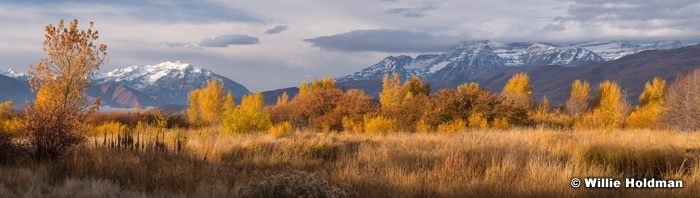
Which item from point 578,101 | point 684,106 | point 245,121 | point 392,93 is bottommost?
point 578,101

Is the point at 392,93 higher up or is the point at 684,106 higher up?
the point at 392,93

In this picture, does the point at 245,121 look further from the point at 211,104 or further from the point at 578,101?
the point at 578,101

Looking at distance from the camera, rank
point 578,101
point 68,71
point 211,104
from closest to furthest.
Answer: point 68,71 < point 211,104 < point 578,101

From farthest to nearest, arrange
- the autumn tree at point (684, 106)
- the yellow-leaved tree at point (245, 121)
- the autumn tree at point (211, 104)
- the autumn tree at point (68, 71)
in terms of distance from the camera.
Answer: the autumn tree at point (211, 104) < the autumn tree at point (684, 106) < the yellow-leaved tree at point (245, 121) < the autumn tree at point (68, 71)

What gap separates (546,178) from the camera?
8258 mm

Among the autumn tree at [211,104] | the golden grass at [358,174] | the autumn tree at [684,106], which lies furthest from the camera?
the autumn tree at [211,104]

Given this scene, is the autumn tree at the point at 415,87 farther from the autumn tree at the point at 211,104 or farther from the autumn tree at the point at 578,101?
the autumn tree at the point at 211,104

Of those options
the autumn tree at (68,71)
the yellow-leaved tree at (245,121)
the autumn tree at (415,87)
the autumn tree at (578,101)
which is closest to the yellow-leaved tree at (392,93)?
the autumn tree at (415,87)

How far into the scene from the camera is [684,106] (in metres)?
38.3

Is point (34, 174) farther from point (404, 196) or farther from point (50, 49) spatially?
point (50, 49)

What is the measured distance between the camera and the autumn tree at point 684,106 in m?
36.3

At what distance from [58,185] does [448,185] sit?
5696 millimetres

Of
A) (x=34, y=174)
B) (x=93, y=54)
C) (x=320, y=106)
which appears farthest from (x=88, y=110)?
(x=320, y=106)

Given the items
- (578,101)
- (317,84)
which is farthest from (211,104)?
(578,101)
